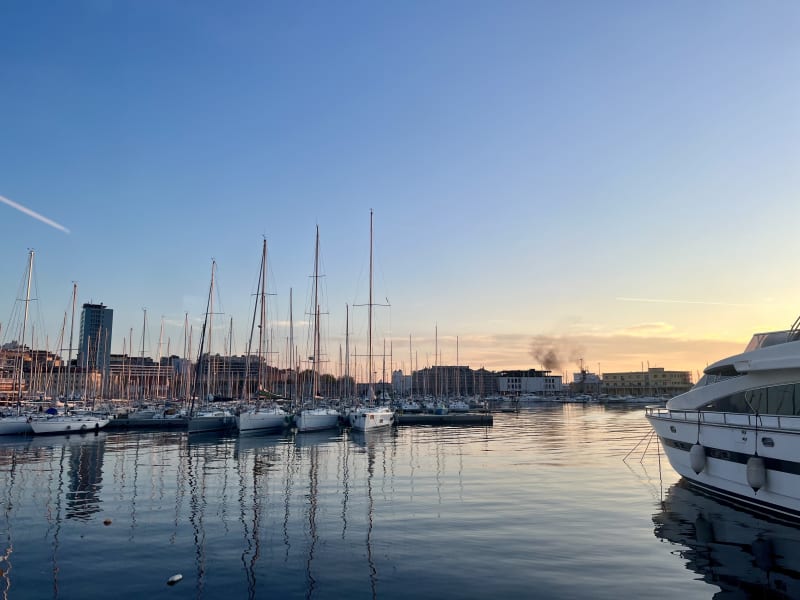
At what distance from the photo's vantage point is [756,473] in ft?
72.8

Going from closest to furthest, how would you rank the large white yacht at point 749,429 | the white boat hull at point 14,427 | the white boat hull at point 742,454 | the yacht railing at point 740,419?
the white boat hull at point 742,454, the yacht railing at point 740,419, the large white yacht at point 749,429, the white boat hull at point 14,427

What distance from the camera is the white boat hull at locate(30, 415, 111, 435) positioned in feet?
219

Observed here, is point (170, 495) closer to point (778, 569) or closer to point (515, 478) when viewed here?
point (515, 478)

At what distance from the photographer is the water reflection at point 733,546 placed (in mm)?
15492

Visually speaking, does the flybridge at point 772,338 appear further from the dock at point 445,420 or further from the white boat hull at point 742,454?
the dock at point 445,420

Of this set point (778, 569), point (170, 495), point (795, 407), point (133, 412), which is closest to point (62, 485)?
point (170, 495)

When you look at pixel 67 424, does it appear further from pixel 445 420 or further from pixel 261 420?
pixel 445 420

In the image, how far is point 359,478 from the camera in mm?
34125

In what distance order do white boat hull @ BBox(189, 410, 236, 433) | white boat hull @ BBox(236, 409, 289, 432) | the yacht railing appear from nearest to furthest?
the yacht railing → white boat hull @ BBox(236, 409, 289, 432) → white boat hull @ BBox(189, 410, 236, 433)

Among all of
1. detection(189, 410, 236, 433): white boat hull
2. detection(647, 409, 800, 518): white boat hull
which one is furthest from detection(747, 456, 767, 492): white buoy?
detection(189, 410, 236, 433): white boat hull

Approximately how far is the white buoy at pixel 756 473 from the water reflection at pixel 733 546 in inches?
52.9

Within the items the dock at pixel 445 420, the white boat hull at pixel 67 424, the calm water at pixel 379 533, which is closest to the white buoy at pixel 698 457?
the calm water at pixel 379 533

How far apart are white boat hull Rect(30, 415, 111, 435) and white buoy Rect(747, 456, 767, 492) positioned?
2744 inches

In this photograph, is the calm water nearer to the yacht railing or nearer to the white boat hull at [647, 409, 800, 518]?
the white boat hull at [647, 409, 800, 518]
